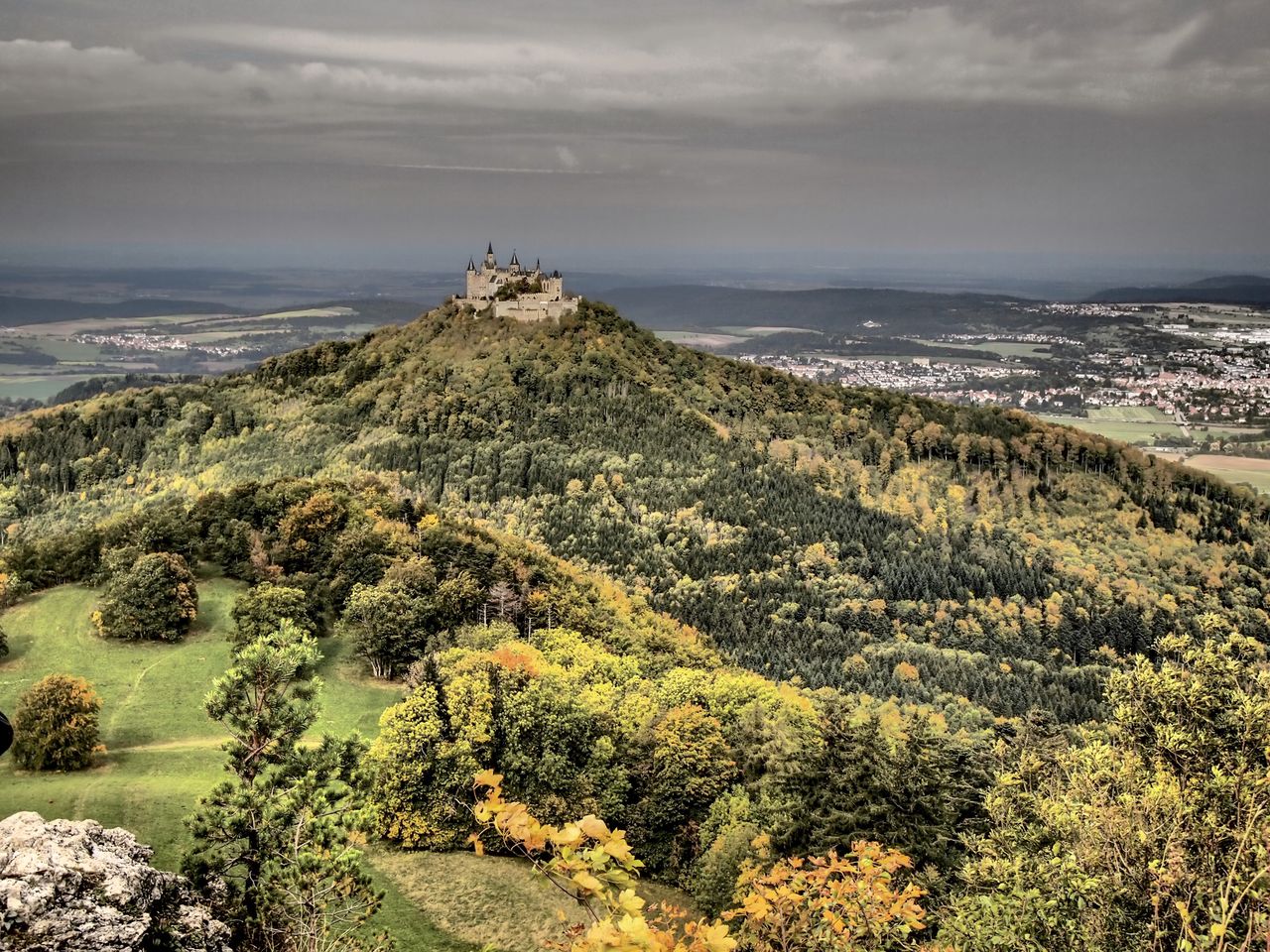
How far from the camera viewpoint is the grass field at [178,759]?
1393 inches

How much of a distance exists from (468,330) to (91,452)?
69.9 m

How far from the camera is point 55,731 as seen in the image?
4281 centimetres

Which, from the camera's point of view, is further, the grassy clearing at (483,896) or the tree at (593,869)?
the grassy clearing at (483,896)

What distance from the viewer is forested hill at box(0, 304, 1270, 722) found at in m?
124

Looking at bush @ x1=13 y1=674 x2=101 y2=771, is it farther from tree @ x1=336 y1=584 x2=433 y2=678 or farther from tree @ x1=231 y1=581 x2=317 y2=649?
tree @ x1=336 y1=584 x2=433 y2=678

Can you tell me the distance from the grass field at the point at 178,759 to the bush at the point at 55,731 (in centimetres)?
71

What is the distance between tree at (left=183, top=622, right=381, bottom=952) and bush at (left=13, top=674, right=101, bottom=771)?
26.8m

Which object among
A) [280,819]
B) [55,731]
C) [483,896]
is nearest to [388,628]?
[55,731]

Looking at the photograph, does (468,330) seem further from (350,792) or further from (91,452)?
(350,792)

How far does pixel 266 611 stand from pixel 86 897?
1795 inches

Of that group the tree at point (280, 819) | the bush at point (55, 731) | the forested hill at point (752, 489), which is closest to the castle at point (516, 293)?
the forested hill at point (752, 489)

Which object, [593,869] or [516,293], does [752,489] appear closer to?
[516,293]

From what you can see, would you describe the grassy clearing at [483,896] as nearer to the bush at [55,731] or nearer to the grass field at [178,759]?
the grass field at [178,759]

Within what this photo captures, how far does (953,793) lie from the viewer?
36594mm
